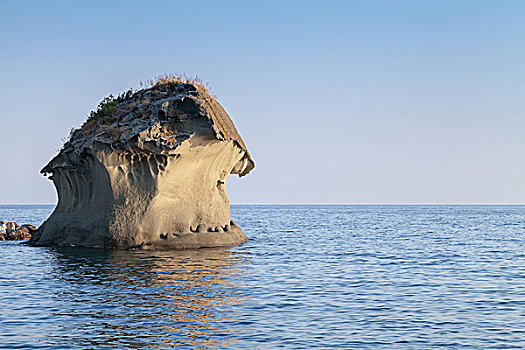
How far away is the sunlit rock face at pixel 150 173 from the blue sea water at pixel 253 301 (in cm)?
170

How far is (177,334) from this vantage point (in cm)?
1357

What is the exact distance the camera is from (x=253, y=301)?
58.1 feet

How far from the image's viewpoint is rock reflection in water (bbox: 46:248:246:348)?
43.7 feet

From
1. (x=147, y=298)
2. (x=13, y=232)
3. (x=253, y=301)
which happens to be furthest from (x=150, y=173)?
(x=13, y=232)

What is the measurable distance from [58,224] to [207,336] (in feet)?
78.2

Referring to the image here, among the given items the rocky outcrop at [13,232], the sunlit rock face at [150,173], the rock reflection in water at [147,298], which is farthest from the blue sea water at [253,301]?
the rocky outcrop at [13,232]

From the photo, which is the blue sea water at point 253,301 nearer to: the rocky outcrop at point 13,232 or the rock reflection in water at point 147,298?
the rock reflection in water at point 147,298

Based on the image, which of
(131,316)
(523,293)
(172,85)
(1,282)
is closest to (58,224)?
(172,85)

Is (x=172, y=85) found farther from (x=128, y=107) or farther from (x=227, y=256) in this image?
(x=227, y=256)

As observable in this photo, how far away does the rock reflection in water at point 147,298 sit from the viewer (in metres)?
13.3

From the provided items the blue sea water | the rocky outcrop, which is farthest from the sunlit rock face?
the rocky outcrop

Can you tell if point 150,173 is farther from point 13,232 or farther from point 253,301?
point 13,232

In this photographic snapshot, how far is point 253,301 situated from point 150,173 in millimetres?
14790

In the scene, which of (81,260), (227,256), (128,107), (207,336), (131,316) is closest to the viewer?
(207,336)
